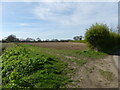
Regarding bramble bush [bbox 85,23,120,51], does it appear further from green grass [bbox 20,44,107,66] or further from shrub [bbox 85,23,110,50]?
green grass [bbox 20,44,107,66]

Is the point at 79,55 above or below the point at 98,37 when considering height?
below

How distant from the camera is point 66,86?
15.7 feet

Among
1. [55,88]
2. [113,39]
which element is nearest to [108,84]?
[55,88]

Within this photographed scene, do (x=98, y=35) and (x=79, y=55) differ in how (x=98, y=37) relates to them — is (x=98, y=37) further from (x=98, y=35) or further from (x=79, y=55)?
(x=79, y=55)

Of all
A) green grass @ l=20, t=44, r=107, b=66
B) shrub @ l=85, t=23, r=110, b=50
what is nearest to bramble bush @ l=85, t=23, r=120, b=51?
shrub @ l=85, t=23, r=110, b=50

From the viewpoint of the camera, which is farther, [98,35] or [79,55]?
[98,35]

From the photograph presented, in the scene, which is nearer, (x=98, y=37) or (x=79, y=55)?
(x=79, y=55)

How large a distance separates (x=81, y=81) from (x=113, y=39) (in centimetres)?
1273

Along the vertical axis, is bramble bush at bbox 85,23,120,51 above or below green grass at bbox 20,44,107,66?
above

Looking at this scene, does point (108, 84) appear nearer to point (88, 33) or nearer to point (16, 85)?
point (16, 85)

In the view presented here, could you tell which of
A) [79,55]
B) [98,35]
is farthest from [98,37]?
[79,55]

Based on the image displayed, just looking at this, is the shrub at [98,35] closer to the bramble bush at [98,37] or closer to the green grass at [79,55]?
the bramble bush at [98,37]

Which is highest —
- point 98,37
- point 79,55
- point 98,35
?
point 98,35

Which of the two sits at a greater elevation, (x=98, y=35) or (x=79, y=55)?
(x=98, y=35)
